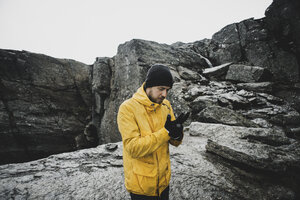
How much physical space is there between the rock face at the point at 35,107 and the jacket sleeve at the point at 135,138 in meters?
13.4

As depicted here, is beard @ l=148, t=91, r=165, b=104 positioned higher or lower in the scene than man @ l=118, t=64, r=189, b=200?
higher

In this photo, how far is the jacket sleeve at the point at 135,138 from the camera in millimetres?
1675

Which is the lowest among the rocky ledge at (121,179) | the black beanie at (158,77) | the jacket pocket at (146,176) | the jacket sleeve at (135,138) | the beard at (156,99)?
the rocky ledge at (121,179)

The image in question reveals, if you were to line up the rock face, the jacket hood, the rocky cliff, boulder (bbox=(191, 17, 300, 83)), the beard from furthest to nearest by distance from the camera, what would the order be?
the rock face < boulder (bbox=(191, 17, 300, 83)) < the rocky cliff < the beard < the jacket hood

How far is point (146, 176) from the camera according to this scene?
1.79 metres

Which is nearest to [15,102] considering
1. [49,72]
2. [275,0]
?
[49,72]

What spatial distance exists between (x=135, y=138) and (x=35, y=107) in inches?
563

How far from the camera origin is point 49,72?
1270 cm

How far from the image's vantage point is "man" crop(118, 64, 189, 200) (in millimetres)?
1727

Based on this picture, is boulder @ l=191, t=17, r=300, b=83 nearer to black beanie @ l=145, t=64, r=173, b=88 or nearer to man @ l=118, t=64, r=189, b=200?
black beanie @ l=145, t=64, r=173, b=88

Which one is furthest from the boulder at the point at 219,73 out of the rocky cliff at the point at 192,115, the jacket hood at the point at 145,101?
the jacket hood at the point at 145,101

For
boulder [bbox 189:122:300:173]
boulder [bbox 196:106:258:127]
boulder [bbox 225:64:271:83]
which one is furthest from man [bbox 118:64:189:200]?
boulder [bbox 225:64:271:83]

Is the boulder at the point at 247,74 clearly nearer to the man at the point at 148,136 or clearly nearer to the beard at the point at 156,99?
the man at the point at 148,136

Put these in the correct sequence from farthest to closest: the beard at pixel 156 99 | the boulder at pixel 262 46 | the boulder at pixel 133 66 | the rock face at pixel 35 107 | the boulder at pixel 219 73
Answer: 1. the rock face at pixel 35 107
2. the boulder at pixel 219 73
3. the boulder at pixel 133 66
4. the boulder at pixel 262 46
5. the beard at pixel 156 99
